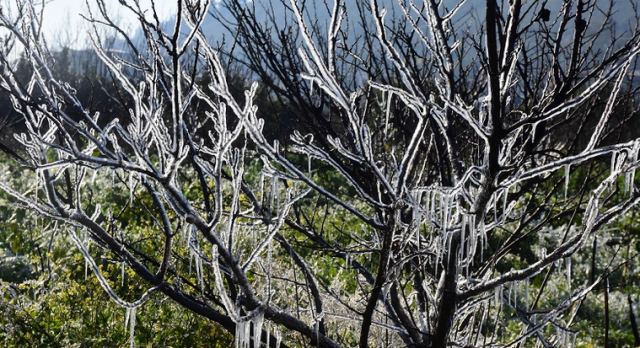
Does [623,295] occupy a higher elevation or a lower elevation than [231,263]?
higher

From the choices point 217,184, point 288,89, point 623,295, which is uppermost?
point 623,295

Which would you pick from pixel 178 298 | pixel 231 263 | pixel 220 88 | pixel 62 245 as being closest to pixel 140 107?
pixel 220 88

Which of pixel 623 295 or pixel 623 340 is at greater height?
pixel 623 295

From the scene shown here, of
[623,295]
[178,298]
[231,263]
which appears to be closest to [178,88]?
[231,263]

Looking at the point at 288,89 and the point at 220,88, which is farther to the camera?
the point at 288,89

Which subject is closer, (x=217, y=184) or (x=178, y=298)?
(x=217, y=184)

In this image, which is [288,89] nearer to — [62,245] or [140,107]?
[140,107]

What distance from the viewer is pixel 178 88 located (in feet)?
5.11

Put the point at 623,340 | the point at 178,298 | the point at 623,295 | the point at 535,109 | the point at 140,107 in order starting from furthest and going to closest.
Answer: the point at 623,295 → the point at 623,340 → the point at 178,298 → the point at 535,109 → the point at 140,107

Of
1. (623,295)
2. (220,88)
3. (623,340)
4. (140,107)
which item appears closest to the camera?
(220,88)

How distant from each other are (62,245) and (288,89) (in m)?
6.00

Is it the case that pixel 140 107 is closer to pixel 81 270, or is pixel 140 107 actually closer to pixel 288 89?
pixel 288 89

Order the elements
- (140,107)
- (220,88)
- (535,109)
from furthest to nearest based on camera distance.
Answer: (535,109) < (140,107) < (220,88)

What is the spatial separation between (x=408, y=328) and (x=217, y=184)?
1335 mm
